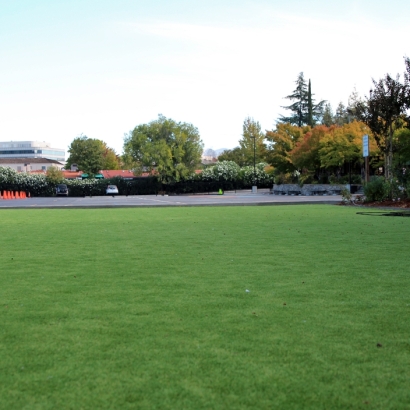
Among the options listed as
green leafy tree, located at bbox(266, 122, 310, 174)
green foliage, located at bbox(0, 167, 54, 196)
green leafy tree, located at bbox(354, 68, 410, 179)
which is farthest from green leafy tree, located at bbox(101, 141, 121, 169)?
green leafy tree, located at bbox(354, 68, 410, 179)

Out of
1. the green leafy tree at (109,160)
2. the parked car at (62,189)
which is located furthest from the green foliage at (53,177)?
the green leafy tree at (109,160)

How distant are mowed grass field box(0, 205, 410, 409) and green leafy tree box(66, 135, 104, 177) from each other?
107207 mm

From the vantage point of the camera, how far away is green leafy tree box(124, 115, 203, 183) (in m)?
74.9

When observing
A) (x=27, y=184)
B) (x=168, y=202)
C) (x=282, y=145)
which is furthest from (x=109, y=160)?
(x=168, y=202)

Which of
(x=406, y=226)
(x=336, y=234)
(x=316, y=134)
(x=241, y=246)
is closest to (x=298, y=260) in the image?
(x=241, y=246)

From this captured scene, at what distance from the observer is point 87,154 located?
118 metres

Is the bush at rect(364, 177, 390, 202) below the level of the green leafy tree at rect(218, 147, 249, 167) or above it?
below

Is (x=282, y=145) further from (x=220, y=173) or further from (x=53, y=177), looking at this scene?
(x=53, y=177)

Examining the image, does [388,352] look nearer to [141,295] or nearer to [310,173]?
[141,295]

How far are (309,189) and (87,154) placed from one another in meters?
73.0

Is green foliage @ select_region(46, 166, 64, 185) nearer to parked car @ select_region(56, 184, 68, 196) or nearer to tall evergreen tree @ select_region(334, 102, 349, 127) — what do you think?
parked car @ select_region(56, 184, 68, 196)

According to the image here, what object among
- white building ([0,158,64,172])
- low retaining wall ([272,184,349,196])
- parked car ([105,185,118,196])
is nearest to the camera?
low retaining wall ([272,184,349,196])

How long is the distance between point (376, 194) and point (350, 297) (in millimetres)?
22384

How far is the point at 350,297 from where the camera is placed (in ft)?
21.8
